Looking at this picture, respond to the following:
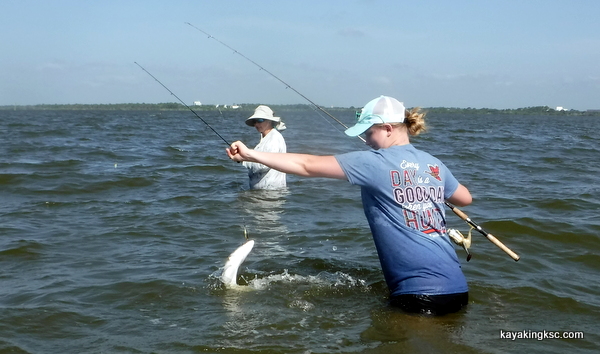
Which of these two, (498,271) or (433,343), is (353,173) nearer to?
(433,343)

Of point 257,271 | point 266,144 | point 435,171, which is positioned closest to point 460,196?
point 435,171

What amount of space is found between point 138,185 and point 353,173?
866cm

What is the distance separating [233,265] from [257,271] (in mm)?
706

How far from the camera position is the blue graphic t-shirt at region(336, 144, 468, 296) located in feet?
14.2

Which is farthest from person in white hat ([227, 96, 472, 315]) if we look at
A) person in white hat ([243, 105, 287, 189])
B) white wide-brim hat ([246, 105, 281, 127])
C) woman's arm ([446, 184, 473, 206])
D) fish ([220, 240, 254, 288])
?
white wide-brim hat ([246, 105, 281, 127])

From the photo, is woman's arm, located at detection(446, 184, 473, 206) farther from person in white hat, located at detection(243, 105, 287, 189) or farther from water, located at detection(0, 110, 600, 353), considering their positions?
person in white hat, located at detection(243, 105, 287, 189)

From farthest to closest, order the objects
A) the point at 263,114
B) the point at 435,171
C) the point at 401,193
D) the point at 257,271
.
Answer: the point at 263,114 → the point at 257,271 → the point at 435,171 → the point at 401,193

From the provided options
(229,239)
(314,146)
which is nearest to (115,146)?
(314,146)

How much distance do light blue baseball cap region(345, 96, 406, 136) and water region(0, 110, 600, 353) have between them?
1.52 m

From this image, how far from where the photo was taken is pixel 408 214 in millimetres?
4406

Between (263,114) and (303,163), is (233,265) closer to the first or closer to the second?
(303,163)

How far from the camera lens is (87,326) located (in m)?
4.80

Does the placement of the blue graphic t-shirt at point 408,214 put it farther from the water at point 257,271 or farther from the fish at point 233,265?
the fish at point 233,265

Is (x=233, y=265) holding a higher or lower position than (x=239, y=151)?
lower
